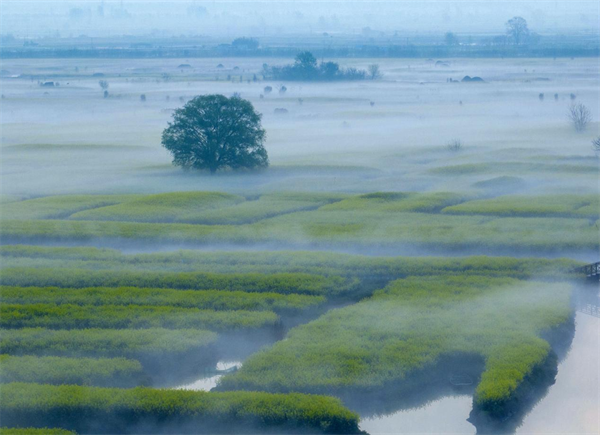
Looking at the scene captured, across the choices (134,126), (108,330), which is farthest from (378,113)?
(108,330)

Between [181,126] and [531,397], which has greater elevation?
[181,126]

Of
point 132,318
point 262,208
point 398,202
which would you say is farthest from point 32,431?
point 398,202

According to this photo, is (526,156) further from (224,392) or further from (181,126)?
(224,392)

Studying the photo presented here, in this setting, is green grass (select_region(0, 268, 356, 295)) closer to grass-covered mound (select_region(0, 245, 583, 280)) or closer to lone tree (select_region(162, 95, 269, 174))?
grass-covered mound (select_region(0, 245, 583, 280))

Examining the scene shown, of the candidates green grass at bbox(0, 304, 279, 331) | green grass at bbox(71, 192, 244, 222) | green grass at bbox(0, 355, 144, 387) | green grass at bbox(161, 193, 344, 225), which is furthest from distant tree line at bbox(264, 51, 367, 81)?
green grass at bbox(0, 355, 144, 387)

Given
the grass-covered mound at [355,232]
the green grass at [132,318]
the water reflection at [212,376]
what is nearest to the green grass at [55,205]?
the grass-covered mound at [355,232]

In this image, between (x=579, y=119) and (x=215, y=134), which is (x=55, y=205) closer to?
(x=215, y=134)
